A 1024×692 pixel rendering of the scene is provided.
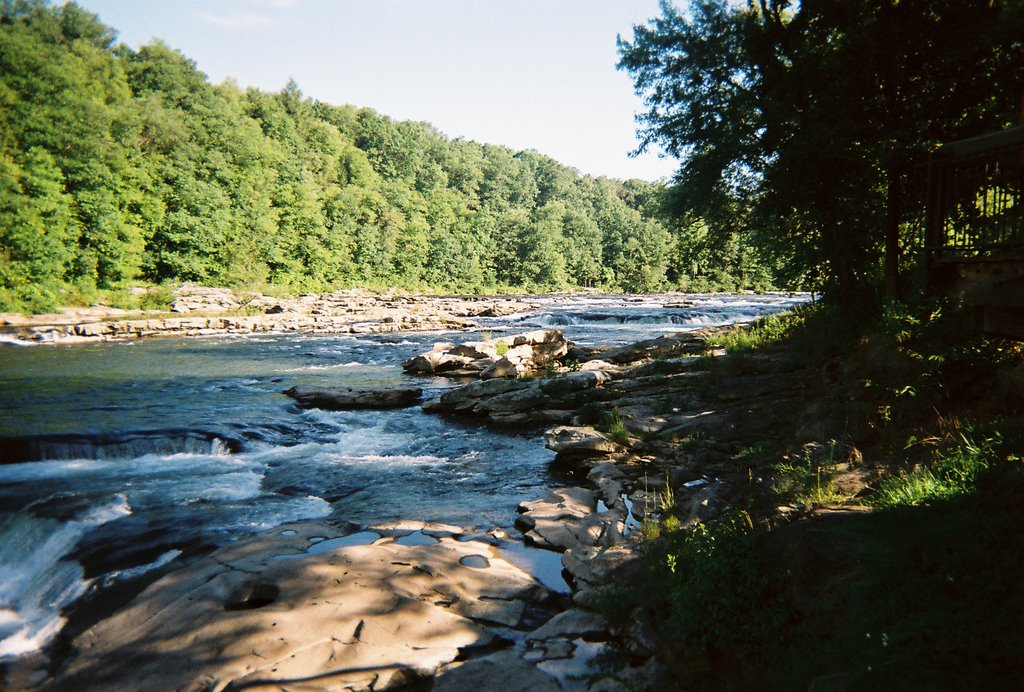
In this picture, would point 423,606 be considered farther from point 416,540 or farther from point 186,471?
point 186,471

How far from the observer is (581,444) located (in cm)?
970

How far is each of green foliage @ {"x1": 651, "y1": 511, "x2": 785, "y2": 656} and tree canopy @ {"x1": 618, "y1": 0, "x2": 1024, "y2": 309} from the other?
6546 millimetres

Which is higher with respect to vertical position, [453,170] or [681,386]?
[453,170]

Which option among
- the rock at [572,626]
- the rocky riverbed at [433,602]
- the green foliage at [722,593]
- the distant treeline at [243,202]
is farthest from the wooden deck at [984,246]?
the distant treeline at [243,202]

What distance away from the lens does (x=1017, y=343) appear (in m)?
5.86

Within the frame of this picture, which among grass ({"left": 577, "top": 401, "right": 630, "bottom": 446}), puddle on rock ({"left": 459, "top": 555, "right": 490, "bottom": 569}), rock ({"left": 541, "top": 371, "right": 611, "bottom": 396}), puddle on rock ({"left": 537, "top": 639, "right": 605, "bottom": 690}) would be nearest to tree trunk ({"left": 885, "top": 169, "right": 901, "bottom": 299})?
grass ({"left": 577, "top": 401, "right": 630, "bottom": 446})

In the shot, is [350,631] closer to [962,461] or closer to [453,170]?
[962,461]

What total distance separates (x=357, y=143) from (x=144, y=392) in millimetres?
86136

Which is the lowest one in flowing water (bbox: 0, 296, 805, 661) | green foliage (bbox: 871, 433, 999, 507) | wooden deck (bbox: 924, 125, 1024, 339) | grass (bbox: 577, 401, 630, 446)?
flowing water (bbox: 0, 296, 805, 661)

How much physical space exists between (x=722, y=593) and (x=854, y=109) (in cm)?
785

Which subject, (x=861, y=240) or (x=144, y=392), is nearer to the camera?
(x=861, y=240)

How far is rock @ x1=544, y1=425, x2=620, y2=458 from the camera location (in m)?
9.62

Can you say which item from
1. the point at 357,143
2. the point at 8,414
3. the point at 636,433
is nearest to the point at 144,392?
the point at 8,414

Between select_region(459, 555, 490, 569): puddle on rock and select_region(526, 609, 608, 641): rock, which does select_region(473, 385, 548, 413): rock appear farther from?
select_region(526, 609, 608, 641): rock
